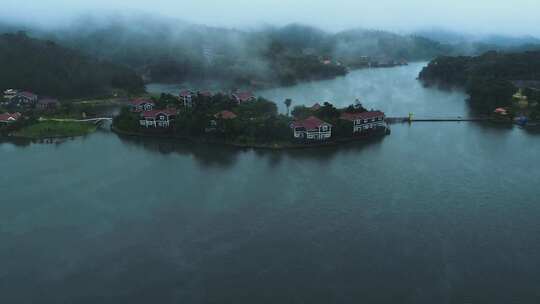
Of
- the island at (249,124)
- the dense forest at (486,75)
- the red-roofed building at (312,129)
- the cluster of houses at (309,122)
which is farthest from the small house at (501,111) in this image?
the red-roofed building at (312,129)

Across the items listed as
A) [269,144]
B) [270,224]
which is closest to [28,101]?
[269,144]

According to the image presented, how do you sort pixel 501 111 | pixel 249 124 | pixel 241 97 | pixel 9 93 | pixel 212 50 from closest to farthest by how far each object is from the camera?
1. pixel 249 124
2. pixel 501 111
3. pixel 241 97
4. pixel 9 93
5. pixel 212 50

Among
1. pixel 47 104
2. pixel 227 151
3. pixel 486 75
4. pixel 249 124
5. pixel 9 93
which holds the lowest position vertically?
pixel 227 151

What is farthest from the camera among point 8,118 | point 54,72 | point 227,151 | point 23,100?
point 54,72

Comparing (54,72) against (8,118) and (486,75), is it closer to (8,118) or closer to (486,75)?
(8,118)

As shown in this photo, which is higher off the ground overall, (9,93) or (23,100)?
(9,93)

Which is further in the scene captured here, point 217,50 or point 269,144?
point 217,50

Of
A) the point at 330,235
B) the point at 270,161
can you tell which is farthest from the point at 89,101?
the point at 330,235

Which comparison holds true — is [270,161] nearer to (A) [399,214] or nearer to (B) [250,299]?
(A) [399,214]
